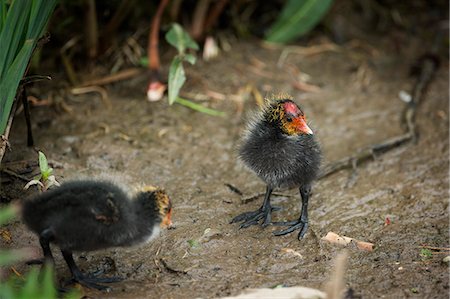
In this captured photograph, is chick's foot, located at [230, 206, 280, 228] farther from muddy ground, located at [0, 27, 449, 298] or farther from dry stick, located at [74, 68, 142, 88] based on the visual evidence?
dry stick, located at [74, 68, 142, 88]

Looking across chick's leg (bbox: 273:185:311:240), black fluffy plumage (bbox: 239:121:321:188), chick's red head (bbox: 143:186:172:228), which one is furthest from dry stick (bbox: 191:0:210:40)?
chick's red head (bbox: 143:186:172:228)

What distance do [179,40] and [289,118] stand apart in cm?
187

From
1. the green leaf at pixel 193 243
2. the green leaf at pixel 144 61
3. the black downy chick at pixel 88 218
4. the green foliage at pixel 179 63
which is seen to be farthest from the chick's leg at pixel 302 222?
the green leaf at pixel 144 61

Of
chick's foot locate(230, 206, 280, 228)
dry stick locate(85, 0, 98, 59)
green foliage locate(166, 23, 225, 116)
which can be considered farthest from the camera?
dry stick locate(85, 0, 98, 59)

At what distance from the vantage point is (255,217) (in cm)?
511

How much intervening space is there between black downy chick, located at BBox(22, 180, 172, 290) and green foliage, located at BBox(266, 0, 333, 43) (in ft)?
12.1

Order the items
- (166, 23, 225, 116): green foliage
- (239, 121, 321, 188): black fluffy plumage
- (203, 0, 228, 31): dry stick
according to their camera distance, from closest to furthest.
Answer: (239, 121, 321, 188): black fluffy plumage → (166, 23, 225, 116): green foliage → (203, 0, 228, 31): dry stick

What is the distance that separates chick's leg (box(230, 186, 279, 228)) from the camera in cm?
506

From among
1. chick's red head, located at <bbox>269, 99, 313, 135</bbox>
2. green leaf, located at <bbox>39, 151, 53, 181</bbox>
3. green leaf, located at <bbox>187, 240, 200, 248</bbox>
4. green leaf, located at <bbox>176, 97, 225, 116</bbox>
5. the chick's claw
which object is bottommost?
green leaf, located at <bbox>187, 240, 200, 248</bbox>

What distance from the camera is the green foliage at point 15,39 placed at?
4.43 m

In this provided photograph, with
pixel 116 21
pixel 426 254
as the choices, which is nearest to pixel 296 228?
pixel 426 254

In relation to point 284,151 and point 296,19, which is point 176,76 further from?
point 296,19

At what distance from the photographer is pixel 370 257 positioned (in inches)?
182

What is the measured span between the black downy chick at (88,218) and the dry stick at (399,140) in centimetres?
140
